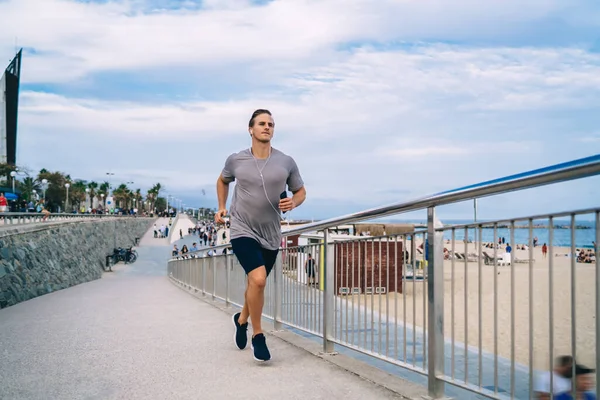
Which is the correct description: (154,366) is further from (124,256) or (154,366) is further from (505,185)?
(124,256)

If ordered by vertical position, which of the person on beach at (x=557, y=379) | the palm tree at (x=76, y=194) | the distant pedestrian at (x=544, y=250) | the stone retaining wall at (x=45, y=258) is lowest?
the stone retaining wall at (x=45, y=258)

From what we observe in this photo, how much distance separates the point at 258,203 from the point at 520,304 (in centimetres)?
216

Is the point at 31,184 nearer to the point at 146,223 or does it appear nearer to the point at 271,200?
the point at 146,223

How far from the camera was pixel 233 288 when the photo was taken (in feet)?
28.4

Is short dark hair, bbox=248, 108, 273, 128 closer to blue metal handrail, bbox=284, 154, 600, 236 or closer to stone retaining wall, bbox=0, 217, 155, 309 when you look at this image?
blue metal handrail, bbox=284, 154, 600, 236

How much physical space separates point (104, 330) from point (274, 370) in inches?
106

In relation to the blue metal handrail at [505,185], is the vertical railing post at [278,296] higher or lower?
lower

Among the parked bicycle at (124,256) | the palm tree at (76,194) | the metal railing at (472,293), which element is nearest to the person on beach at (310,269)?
the metal railing at (472,293)

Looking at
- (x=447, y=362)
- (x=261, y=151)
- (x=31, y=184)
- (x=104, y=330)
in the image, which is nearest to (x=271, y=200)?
(x=261, y=151)

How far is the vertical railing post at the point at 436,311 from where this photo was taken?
11.0 feet

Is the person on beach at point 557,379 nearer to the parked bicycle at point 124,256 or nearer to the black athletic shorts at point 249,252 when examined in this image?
the black athletic shorts at point 249,252

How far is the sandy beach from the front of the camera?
2.35m

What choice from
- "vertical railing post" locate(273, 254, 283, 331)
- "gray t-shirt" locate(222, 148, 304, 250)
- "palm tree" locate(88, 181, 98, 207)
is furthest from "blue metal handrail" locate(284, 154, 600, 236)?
"palm tree" locate(88, 181, 98, 207)

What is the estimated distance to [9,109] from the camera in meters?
127
